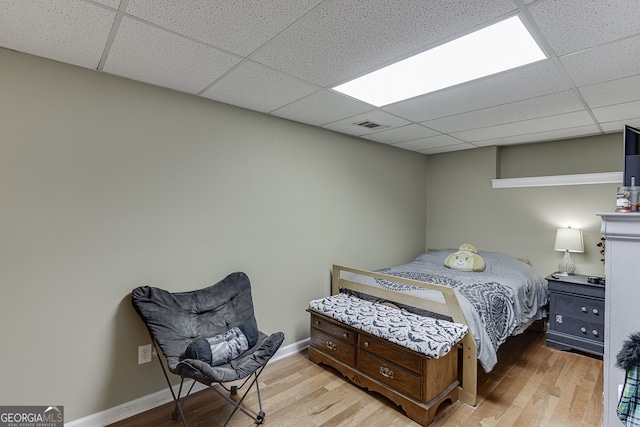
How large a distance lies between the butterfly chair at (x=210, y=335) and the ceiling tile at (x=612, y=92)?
273 cm

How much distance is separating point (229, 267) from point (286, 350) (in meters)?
1.04

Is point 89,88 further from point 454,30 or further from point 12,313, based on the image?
point 454,30

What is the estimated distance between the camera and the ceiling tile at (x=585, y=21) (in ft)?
4.24

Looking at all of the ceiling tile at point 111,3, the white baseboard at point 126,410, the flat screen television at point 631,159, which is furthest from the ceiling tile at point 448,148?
the white baseboard at point 126,410

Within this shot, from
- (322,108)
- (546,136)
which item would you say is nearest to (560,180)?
(546,136)

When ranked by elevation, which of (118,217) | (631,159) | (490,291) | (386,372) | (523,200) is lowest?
(386,372)

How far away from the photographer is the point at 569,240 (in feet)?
11.1

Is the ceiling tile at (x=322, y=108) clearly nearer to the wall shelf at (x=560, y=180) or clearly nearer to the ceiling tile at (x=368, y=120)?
the ceiling tile at (x=368, y=120)

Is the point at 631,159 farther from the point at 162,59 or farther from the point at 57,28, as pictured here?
the point at 57,28

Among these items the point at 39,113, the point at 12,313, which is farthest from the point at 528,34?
the point at 12,313

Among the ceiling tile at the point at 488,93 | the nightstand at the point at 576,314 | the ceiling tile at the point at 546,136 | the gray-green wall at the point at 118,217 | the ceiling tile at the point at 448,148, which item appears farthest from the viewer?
the ceiling tile at the point at 448,148

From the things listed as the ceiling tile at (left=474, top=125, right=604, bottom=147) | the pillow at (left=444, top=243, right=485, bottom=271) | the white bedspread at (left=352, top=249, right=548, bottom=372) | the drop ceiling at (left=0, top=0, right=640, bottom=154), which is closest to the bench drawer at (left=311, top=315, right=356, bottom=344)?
the white bedspread at (left=352, top=249, right=548, bottom=372)

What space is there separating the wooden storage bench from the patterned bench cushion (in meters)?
0.05

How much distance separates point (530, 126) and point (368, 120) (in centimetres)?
164
